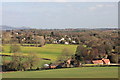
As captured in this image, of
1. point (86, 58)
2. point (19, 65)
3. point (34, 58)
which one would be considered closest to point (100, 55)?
point (86, 58)

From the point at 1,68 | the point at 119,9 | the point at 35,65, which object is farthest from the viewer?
the point at 119,9

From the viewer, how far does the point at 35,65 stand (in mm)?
20266

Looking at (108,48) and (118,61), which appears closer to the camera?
(118,61)

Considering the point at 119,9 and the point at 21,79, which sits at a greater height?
the point at 119,9

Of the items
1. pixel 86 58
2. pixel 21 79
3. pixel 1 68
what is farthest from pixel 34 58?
pixel 21 79

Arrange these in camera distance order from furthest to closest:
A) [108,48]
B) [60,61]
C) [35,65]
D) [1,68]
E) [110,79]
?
[108,48], [60,61], [35,65], [1,68], [110,79]

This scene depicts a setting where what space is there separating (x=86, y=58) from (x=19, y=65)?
29.3 feet

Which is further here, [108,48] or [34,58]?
[108,48]

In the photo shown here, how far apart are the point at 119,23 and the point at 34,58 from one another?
1607cm

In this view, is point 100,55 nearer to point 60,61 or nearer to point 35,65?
point 60,61

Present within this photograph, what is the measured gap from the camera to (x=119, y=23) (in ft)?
102

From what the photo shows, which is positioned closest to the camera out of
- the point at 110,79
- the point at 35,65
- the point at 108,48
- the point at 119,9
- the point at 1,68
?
the point at 110,79

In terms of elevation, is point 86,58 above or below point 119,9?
below

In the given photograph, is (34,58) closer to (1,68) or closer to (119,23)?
(1,68)
